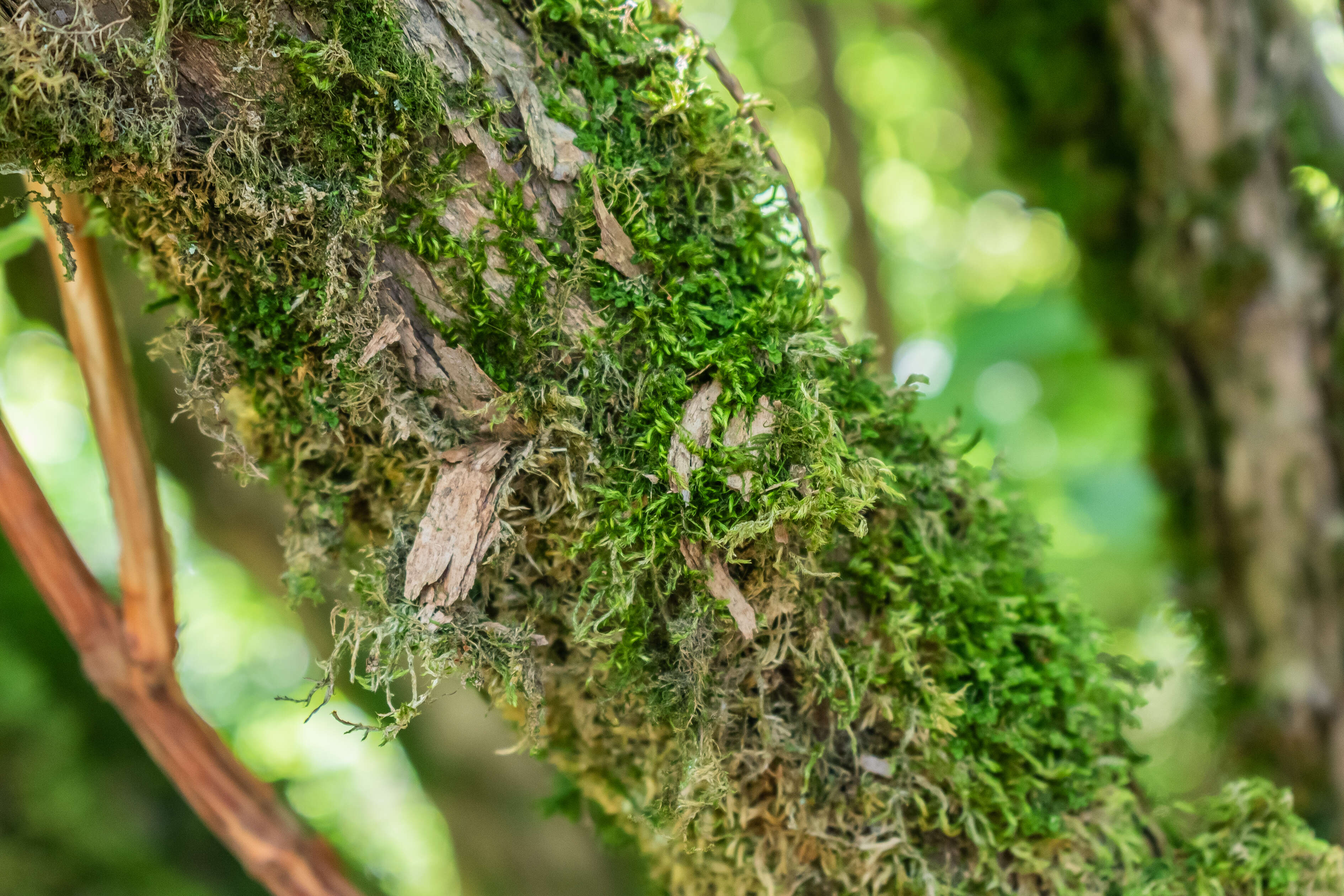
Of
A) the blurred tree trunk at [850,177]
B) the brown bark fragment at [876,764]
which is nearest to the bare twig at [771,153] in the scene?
the brown bark fragment at [876,764]

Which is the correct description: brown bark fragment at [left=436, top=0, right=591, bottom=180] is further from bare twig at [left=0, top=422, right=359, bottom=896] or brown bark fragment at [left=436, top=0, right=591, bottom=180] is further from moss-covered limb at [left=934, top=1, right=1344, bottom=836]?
moss-covered limb at [left=934, top=1, right=1344, bottom=836]

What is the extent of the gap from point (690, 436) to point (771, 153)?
0.29 m

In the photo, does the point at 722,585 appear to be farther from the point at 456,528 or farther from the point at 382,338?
the point at 382,338

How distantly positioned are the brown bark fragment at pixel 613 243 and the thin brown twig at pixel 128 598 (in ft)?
1.88

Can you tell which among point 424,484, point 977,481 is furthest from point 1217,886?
point 424,484

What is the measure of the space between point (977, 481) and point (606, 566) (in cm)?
40

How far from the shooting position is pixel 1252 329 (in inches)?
50.4

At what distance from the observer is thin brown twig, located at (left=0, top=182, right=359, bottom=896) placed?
32.3 inches

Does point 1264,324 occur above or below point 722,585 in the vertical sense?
above

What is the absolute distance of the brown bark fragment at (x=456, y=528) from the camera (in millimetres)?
597

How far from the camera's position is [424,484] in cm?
65

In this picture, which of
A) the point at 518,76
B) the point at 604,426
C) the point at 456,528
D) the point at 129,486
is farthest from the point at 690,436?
the point at 129,486

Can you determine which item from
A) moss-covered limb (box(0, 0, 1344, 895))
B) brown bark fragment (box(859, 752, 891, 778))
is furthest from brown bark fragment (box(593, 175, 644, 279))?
brown bark fragment (box(859, 752, 891, 778))

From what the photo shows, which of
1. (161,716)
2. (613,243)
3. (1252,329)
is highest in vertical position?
(1252,329)
